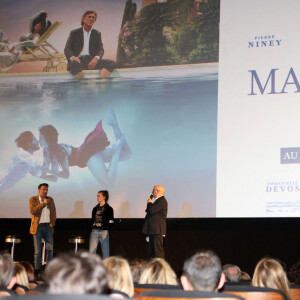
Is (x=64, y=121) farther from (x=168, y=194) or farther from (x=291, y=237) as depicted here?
(x=291, y=237)

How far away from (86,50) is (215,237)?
138 inches

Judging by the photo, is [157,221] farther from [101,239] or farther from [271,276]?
[271,276]

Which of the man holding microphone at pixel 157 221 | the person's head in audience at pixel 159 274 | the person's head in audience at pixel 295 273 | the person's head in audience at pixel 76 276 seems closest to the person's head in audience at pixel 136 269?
the person's head in audience at pixel 159 274

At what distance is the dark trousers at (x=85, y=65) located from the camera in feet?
27.5

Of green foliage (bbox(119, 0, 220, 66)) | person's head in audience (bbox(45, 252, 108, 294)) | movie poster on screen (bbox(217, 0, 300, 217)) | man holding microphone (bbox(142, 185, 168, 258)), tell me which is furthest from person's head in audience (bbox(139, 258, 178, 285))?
green foliage (bbox(119, 0, 220, 66))

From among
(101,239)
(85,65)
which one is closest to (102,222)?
(101,239)

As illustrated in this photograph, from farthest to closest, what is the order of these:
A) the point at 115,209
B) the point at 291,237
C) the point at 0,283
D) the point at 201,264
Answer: the point at 115,209 → the point at 291,237 → the point at 0,283 → the point at 201,264

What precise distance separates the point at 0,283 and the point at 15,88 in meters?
7.05

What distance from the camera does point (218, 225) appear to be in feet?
24.8

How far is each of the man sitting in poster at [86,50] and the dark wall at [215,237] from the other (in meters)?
2.36

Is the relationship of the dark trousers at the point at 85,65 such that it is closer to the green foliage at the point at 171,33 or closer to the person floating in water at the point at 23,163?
the green foliage at the point at 171,33

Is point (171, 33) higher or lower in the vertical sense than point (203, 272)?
higher

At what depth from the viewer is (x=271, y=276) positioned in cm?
292

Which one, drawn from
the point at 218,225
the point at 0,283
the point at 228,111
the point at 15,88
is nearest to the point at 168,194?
the point at 218,225
